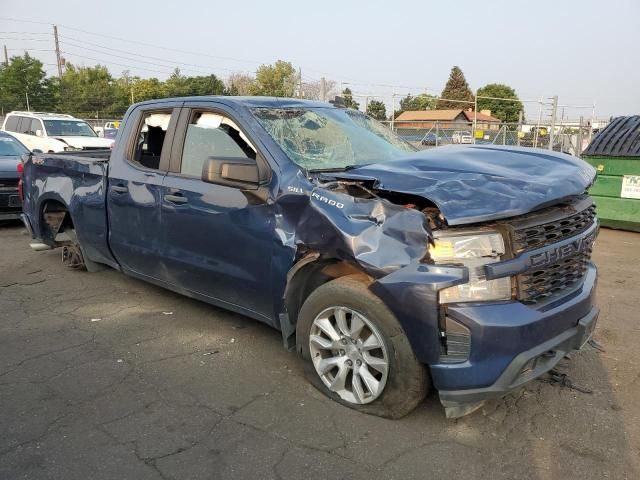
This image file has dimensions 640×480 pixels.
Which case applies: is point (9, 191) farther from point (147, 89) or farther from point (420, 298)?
point (147, 89)

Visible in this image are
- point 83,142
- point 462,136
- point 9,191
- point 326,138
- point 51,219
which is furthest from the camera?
point 462,136

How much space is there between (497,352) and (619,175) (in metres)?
7.26

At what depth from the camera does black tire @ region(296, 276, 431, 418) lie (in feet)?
9.32

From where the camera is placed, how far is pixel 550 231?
297 cm

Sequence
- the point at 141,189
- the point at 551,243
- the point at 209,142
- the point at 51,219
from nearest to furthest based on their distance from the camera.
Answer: the point at 551,243
the point at 209,142
the point at 141,189
the point at 51,219

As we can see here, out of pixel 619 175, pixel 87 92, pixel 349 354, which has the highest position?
pixel 87 92

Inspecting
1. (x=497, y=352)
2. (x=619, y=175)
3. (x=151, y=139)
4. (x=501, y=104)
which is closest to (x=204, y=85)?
(x=501, y=104)

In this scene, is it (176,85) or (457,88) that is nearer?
(176,85)

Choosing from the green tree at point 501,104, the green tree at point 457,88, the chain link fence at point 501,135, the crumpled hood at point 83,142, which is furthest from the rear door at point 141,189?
the green tree at point 457,88

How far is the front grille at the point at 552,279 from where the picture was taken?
2.79 m

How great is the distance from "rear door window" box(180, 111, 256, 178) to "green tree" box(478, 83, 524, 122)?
222 feet

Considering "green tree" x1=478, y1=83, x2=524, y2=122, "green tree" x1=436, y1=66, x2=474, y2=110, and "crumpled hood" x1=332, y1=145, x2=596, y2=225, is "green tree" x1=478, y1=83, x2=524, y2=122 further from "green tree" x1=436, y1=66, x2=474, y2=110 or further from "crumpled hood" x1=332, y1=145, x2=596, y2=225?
"crumpled hood" x1=332, y1=145, x2=596, y2=225

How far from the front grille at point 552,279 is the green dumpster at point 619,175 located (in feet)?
19.8

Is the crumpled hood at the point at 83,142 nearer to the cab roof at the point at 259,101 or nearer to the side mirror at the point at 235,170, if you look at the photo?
the cab roof at the point at 259,101
